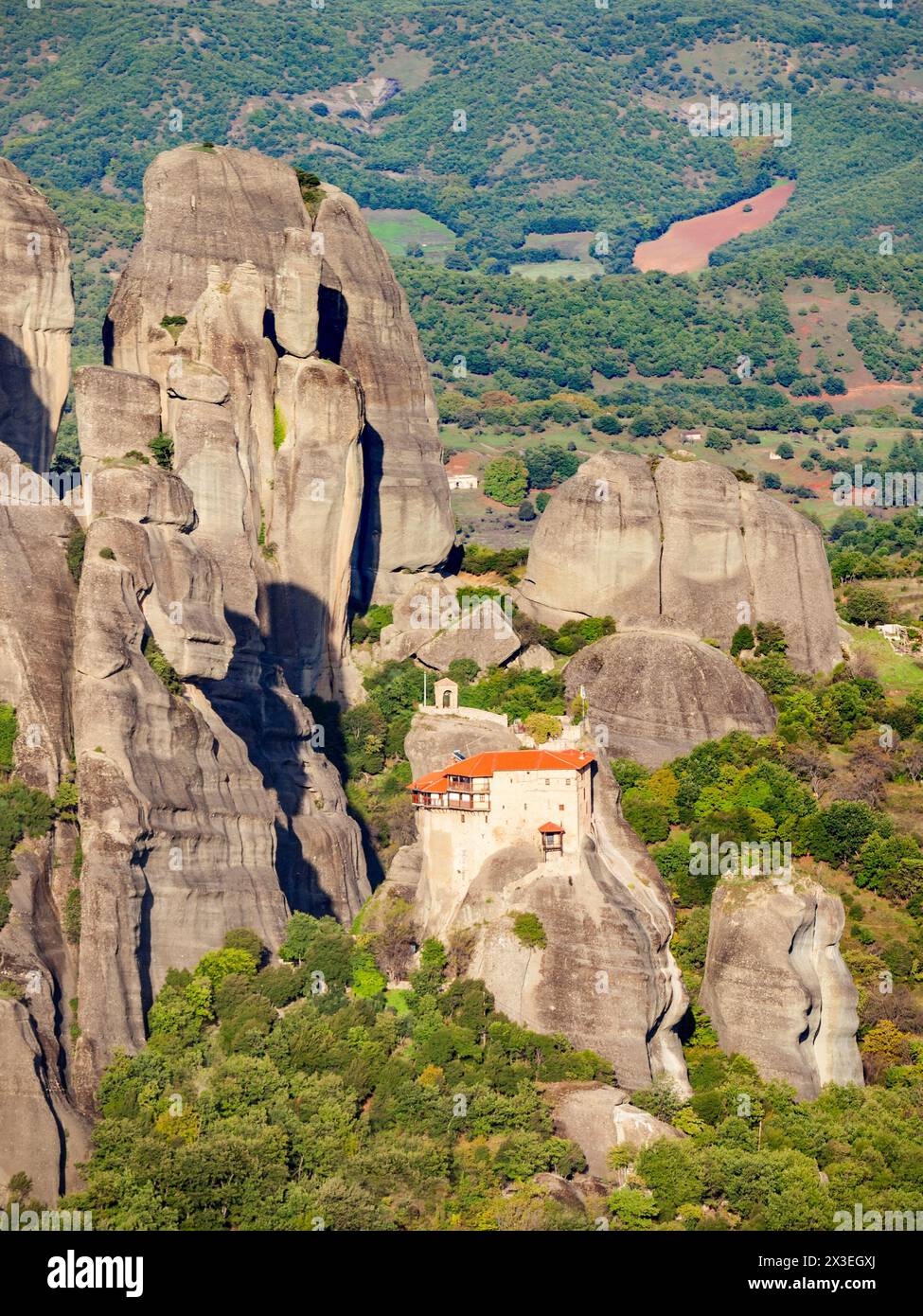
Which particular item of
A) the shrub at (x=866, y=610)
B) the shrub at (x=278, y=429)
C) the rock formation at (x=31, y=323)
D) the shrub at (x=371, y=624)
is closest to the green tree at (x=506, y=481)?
the shrub at (x=866, y=610)

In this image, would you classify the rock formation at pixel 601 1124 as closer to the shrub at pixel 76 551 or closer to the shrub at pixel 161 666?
the shrub at pixel 161 666

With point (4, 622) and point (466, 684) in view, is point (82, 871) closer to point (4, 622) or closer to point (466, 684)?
point (4, 622)

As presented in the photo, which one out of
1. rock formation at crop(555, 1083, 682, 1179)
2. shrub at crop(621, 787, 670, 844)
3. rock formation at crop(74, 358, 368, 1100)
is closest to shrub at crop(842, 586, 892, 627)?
shrub at crop(621, 787, 670, 844)
